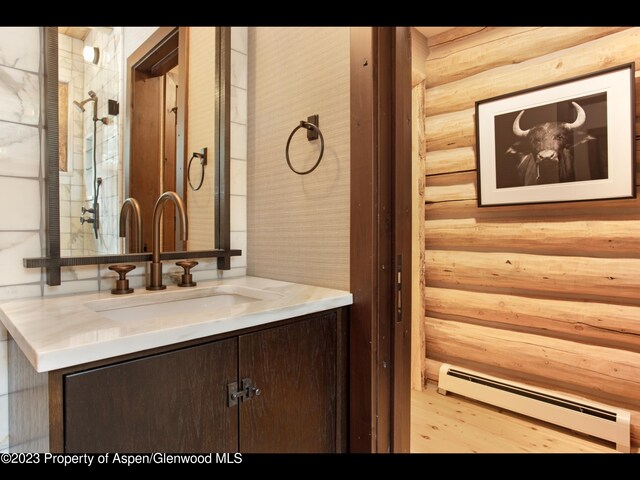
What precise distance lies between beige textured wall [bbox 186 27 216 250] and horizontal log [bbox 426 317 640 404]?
1717 mm

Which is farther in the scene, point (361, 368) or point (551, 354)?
point (551, 354)

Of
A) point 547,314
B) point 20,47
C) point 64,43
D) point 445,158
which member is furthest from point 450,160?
point 20,47

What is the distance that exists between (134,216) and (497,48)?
A: 2.22 m

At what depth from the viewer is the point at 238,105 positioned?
1.53m

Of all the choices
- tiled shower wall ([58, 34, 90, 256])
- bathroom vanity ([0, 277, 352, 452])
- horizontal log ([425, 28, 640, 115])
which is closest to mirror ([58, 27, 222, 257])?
tiled shower wall ([58, 34, 90, 256])

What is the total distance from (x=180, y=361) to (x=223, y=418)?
0.18m

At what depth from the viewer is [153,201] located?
1.30 metres

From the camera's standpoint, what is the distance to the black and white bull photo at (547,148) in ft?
6.13

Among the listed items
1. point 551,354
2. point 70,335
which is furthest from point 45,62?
point 551,354

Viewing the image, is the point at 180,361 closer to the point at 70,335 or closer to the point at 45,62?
the point at 70,335

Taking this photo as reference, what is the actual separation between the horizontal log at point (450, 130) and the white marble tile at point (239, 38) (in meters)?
1.40

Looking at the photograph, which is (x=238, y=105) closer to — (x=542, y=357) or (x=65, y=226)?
(x=65, y=226)

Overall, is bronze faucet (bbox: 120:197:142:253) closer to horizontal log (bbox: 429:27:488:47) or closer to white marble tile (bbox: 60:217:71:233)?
white marble tile (bbox: 60:217:71:233)

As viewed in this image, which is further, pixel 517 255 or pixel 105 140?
pixel 517 255
